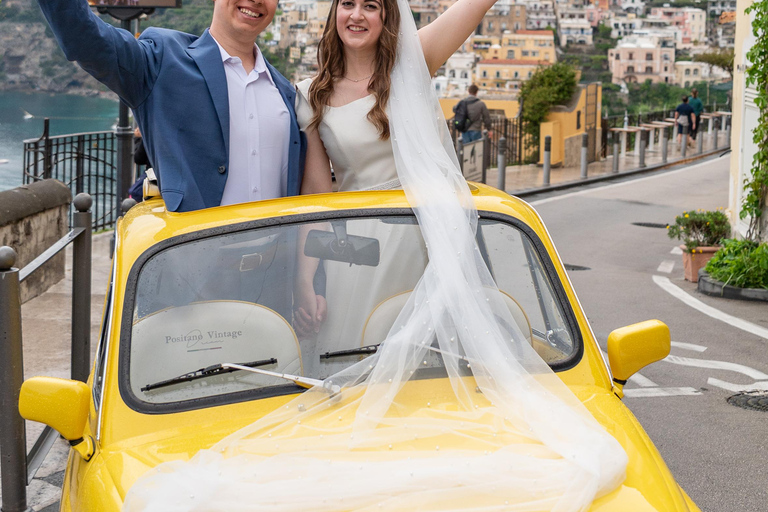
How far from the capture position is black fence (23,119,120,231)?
44.5 feet

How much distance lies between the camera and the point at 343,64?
403cm

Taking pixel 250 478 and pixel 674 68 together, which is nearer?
pixel 250 478

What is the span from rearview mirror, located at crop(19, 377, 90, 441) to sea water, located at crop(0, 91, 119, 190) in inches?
115

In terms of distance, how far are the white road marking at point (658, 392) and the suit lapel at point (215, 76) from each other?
383cm

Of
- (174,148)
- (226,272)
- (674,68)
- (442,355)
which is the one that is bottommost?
(442,355)

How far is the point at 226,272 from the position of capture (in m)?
2.98

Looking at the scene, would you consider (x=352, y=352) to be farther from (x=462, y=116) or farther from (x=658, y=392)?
(x=462, y=116)

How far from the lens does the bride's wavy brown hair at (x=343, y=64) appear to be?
12.7 ft

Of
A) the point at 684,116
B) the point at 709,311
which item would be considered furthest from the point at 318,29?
the point at 684,116

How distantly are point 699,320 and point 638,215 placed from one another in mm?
8598

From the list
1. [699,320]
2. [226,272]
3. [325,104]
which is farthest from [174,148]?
[699,320]

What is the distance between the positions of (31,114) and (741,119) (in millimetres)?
8909

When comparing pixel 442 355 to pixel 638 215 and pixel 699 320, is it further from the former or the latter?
pixel 638 215

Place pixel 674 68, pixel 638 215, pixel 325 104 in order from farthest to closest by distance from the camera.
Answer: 1. pixel 674 68
2. pixel 638 215
3. pixel 325 104
